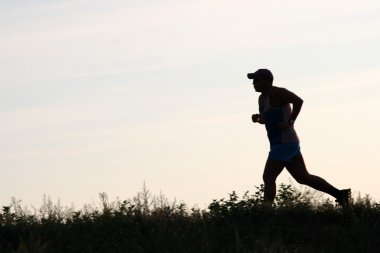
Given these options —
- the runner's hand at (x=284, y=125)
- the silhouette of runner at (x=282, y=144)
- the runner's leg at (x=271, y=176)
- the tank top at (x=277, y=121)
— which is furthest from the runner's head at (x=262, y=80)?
the runner's leg at (x=271, y=176)

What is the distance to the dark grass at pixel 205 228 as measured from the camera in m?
11.3

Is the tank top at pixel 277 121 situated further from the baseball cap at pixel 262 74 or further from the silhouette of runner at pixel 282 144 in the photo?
the baseball cap at pixel 262 74

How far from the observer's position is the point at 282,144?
1390cm

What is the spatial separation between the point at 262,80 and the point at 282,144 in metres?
0.98

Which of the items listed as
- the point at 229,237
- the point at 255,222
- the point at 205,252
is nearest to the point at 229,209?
the point at 255,222

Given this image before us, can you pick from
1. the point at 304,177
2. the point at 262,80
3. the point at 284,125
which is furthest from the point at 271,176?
the point at 262,80

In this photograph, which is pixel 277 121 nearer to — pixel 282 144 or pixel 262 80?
pixel 282 144

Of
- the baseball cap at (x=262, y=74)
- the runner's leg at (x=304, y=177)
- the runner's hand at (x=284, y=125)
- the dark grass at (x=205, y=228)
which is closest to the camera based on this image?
the dark grass at (x=205, y=228)

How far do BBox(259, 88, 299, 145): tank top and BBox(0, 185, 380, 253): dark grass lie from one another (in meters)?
0.88

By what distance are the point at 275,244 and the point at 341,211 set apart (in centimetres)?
242

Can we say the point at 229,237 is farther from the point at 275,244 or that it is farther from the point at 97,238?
the point at 97,238

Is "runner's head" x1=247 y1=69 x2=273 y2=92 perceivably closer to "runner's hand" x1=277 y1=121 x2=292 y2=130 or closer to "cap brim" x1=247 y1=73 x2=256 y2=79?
"cap brim" x1=247 y1=73 x2=256 y2=79

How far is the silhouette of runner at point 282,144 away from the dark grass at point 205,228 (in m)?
0.26

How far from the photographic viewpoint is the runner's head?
14.1m
